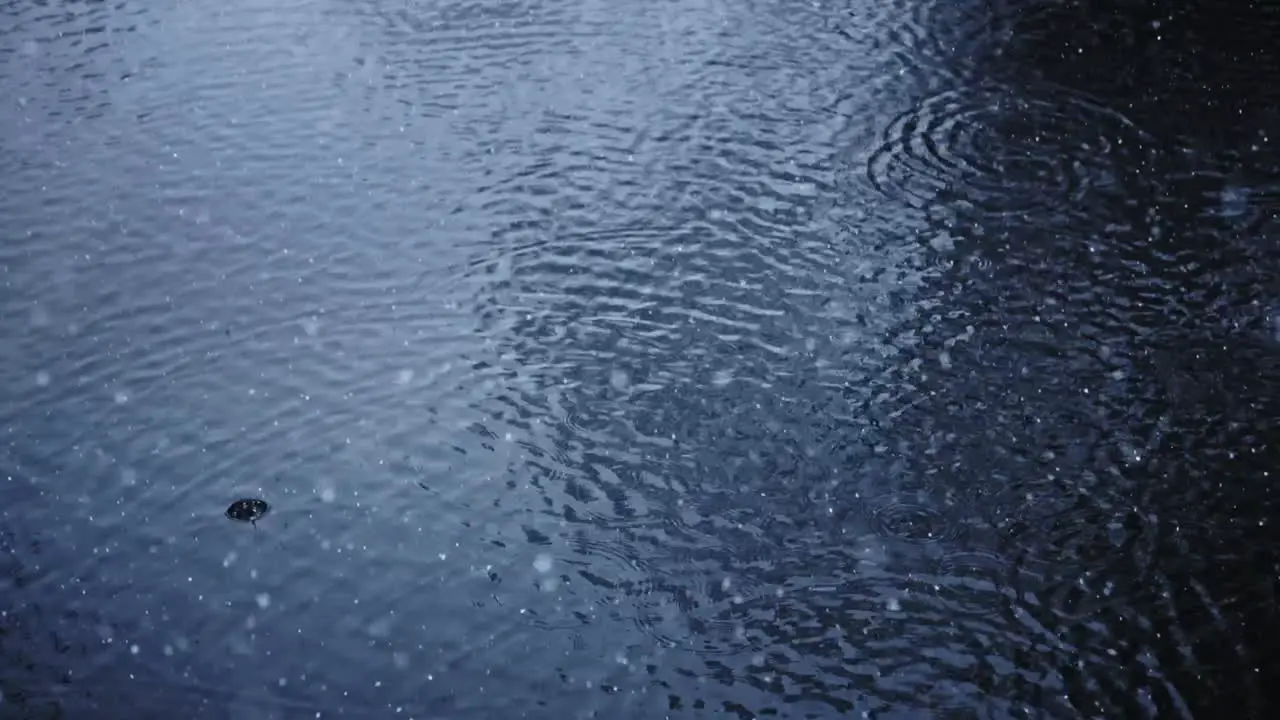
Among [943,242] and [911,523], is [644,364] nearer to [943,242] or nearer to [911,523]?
[911,523]

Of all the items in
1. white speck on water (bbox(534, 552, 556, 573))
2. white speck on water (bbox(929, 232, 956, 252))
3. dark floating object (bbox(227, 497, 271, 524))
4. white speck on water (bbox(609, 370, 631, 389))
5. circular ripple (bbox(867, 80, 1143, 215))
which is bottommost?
dark floating object (bbox(227, 497, 271, 524))

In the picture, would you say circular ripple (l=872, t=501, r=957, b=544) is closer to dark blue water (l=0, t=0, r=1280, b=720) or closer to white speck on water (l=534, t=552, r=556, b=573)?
dark blue water (l=0, t=0, r=1280, b=720)

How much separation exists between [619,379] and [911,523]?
10.8 ft

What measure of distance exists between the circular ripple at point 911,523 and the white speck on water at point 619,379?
2870 millimetres

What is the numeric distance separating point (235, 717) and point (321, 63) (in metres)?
11.6

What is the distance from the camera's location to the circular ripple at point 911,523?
11625 millimetres

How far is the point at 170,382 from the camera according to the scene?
1373cm

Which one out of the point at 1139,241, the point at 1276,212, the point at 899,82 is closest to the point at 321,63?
the point at 899,82

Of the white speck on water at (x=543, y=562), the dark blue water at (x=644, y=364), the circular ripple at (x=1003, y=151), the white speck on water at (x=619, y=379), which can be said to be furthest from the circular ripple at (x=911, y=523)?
the circular ripple at (x=1003, y=151)

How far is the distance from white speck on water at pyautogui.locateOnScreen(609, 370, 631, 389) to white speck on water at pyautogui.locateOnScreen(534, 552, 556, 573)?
7.97 ft

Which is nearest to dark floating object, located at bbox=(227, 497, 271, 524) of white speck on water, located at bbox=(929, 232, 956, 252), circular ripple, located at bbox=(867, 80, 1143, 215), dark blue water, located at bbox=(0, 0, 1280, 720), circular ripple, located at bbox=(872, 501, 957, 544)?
dark blue water, located at bbox=(0, 0, 1280, 720)

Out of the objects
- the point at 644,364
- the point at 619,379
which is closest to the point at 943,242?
the point at 644,364

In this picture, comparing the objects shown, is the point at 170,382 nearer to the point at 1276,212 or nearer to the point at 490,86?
the point at 490,86

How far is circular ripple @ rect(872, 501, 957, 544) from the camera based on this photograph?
11625 mm
